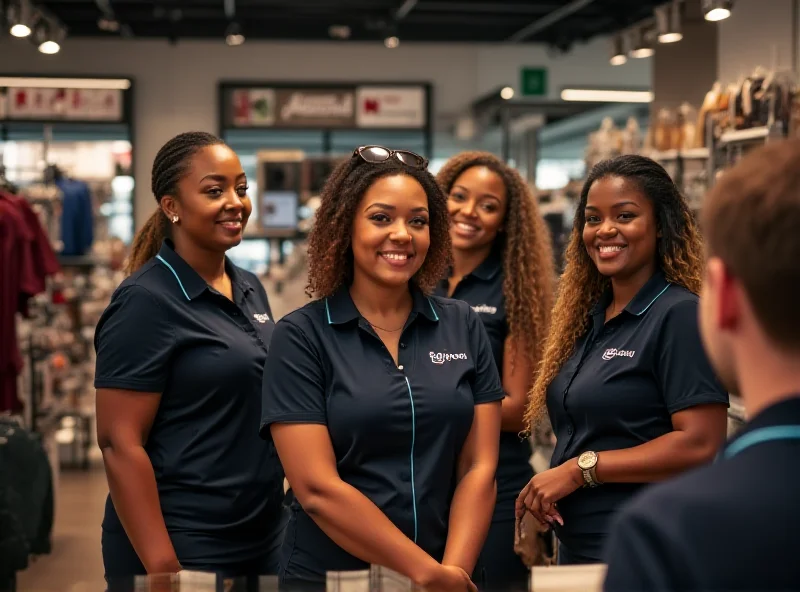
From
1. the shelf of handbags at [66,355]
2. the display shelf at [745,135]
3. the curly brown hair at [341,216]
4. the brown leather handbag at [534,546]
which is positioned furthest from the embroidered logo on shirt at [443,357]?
the shelf of handbags at [66,355]

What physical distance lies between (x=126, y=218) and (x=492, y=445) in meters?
10.8

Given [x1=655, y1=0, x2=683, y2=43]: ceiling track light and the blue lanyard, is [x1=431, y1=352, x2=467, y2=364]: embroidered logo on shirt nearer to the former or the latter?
the blue lanyard

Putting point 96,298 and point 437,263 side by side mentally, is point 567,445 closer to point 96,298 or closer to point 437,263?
point 437,263

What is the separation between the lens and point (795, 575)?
96 centimetres

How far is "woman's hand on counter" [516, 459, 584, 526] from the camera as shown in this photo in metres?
2.37

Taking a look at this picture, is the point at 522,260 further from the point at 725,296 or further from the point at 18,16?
the point at 18,16

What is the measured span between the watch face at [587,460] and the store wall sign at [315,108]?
419 inches

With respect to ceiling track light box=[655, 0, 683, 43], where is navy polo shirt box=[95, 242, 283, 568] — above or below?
below

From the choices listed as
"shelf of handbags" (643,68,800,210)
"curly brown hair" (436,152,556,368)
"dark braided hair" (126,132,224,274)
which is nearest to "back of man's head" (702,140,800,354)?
"dark braided hair" (126,132,224,274)

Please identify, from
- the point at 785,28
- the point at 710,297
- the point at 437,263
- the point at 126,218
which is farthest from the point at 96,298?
the point at 710,297

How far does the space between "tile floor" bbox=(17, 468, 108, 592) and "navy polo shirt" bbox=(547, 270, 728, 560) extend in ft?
8.65

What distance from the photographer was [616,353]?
7.88 feet

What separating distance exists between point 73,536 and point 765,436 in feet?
20.2

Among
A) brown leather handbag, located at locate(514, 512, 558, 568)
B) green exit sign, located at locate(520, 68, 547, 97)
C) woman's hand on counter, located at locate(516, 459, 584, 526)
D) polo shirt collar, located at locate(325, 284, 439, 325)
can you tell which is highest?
green exit sign, located at locate(520, 68, 547, 97)
